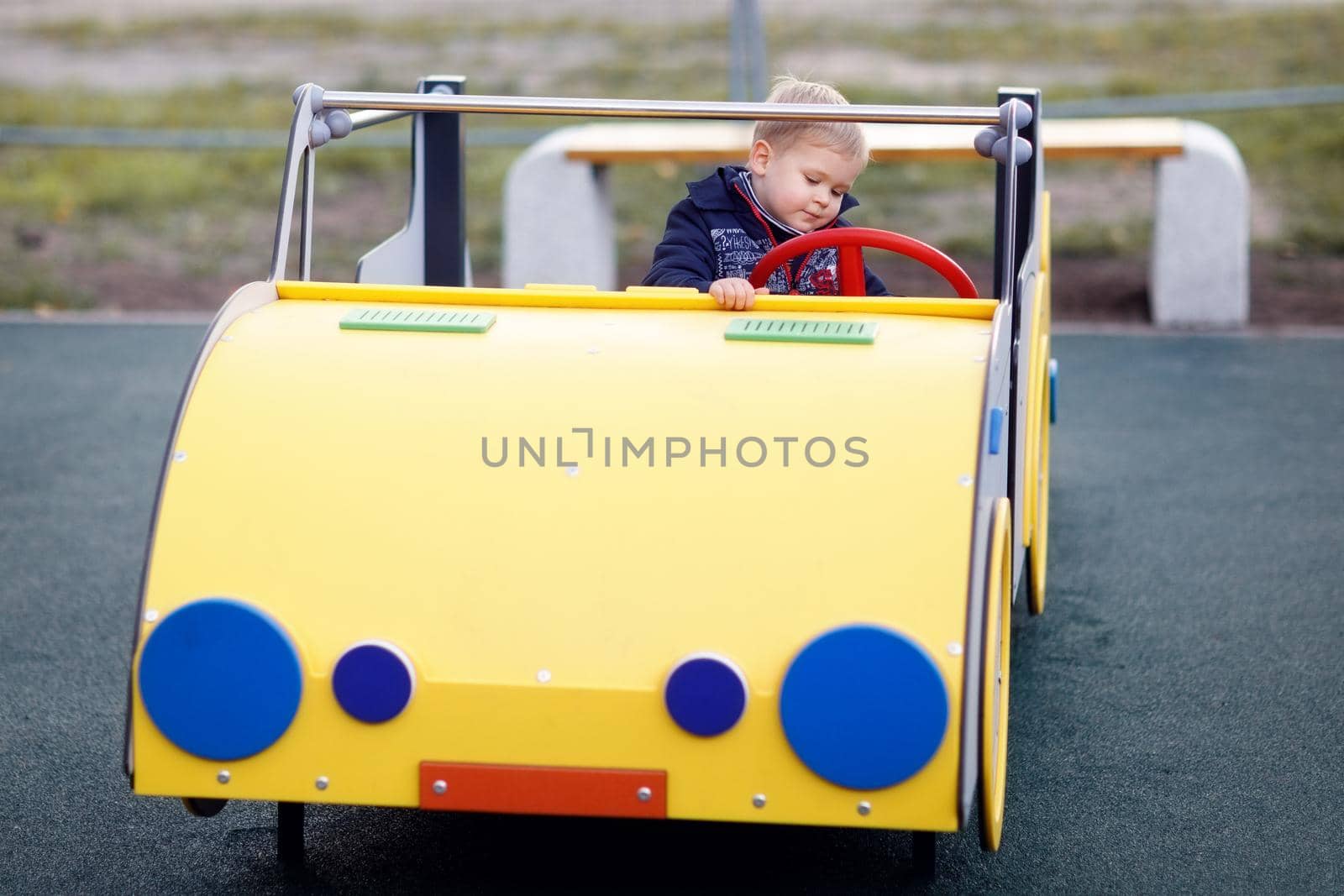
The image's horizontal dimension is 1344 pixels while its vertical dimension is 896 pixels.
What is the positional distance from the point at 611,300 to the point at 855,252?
581 mm

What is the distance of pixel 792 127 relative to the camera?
132 inches

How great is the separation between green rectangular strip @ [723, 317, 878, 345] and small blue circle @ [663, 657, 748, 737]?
1.93ft

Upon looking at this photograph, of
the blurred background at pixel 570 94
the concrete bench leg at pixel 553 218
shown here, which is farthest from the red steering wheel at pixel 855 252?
the blurred background at pixel 570 94

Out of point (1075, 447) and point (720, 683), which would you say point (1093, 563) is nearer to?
point (1075, 447)

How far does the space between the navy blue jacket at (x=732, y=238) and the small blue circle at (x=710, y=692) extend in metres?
1.29

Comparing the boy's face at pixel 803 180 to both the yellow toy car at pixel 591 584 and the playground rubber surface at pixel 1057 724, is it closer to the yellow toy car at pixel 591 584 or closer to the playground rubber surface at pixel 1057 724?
the yellow toy car at pixel 591 584

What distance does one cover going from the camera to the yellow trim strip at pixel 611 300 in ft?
8.96

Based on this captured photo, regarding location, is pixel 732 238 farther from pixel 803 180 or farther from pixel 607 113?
pixel 607 113

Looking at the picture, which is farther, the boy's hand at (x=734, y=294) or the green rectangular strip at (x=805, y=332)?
the boy's hand at (x=734, y=294)

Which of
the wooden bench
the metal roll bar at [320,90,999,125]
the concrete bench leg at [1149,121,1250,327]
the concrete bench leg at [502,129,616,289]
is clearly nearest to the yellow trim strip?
the metal roll bar at [320,90,999,125]

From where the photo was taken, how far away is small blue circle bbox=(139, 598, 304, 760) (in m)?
2.35

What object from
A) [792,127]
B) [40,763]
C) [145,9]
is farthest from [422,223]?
[145,9]

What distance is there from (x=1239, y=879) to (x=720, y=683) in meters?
1.01

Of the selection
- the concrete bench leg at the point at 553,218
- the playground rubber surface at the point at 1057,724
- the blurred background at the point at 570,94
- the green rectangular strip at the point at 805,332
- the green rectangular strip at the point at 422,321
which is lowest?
the playground rubber surface at the point at 1057,724
